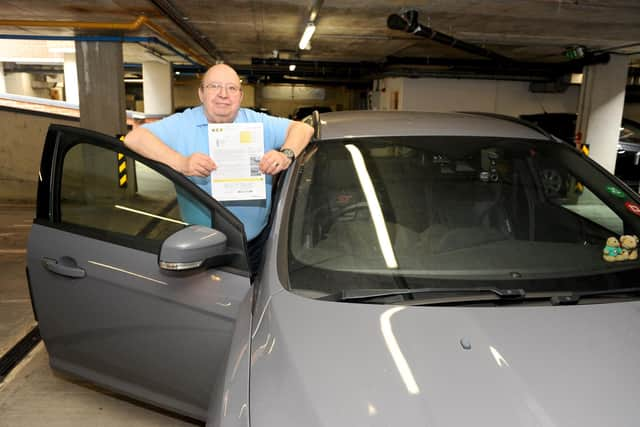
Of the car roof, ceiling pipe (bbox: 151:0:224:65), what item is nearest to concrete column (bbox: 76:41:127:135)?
ceiling pipe (bbox: 151:0:224:65)

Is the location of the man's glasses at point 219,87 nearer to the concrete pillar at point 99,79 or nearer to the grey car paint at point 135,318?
the grey car paint at point 135,318

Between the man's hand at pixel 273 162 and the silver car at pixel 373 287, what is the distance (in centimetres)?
7

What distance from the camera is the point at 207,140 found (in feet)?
7.63

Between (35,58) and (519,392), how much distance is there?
1045 inches

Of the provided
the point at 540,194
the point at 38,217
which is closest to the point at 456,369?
the point at 540,194

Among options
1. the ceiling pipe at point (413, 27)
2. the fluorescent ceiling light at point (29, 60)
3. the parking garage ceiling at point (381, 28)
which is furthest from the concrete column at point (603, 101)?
the fluorescent ceiling light at point (29, 60)

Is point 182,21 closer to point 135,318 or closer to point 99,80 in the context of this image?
point 99,80

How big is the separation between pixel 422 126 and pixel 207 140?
36.3 inches

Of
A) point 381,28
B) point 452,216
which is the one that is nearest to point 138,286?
point 452,216

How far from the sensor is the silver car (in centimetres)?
124

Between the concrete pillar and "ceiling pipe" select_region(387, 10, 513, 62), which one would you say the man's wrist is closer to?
"ceiling pipe" select_region(387, 10, 513, 62)

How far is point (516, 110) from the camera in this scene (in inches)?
607

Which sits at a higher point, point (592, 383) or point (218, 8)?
point (218, 8)

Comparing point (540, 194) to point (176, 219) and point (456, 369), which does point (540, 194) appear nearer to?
point (456, 369)
